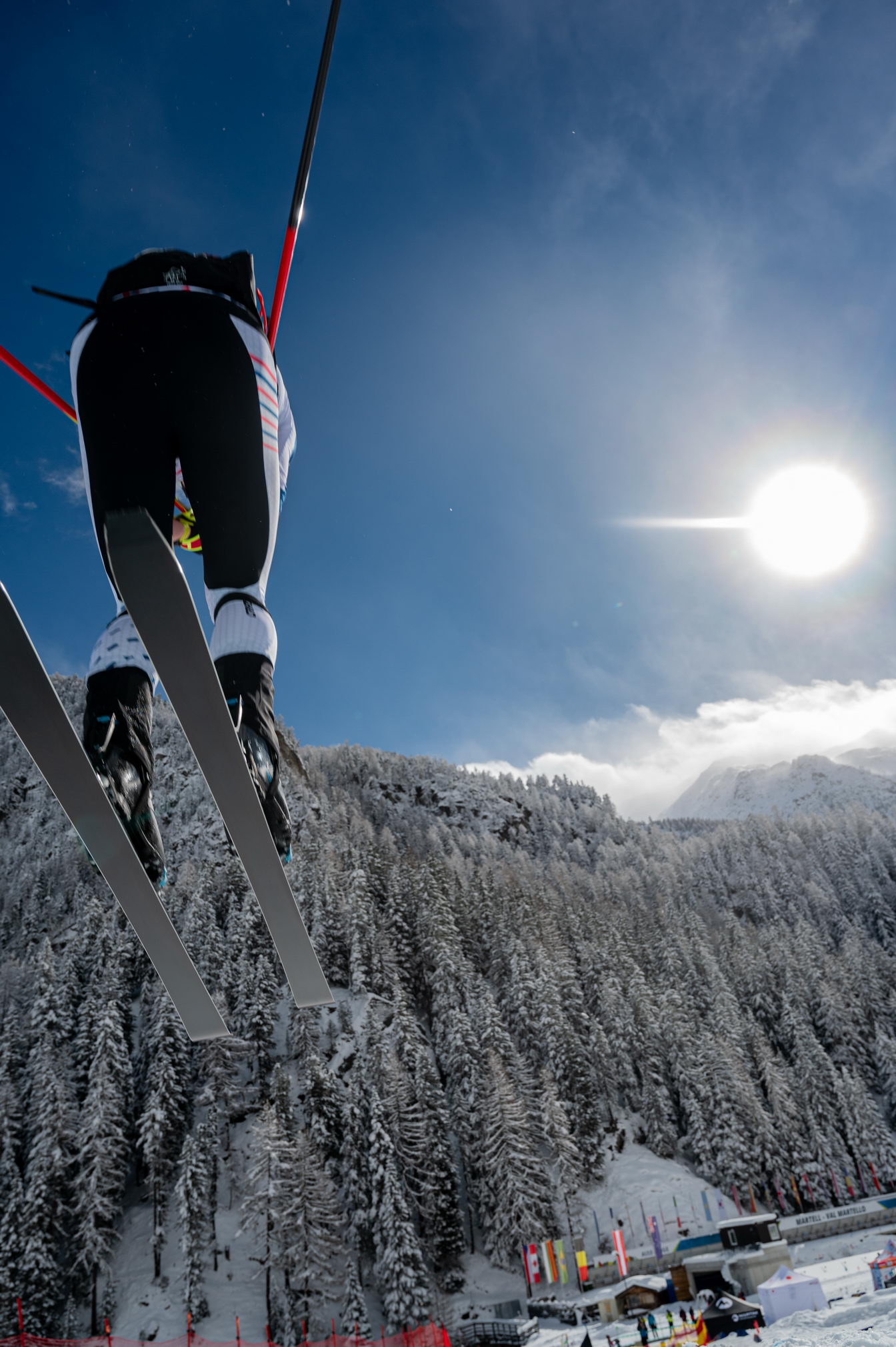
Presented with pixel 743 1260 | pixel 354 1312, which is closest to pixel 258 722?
pixel 743 1260

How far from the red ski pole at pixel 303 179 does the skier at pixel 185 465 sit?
0.08 metres

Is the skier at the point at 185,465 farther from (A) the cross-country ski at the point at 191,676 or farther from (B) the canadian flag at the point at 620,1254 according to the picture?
(B) the canadian flag at the point at 620,1254

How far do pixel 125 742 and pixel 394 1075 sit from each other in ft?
110

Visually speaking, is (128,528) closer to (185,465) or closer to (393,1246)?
(185,465)

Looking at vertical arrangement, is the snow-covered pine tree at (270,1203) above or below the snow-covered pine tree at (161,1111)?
below

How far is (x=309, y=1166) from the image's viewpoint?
27984mm

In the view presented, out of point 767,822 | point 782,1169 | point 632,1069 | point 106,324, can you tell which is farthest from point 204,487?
point 767,822

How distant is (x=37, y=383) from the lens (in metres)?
2.71

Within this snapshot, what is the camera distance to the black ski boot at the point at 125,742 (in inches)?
96.7

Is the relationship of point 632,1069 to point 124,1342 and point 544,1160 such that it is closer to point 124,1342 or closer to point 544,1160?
point 544,1160

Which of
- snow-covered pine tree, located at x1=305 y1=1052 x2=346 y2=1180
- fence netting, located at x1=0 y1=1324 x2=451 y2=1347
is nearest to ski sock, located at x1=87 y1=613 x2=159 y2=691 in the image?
fence netting, located at x1=0 y1=1324 x2=451 y2=1347

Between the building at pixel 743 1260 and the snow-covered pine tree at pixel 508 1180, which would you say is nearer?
the building at pixel 743 1260

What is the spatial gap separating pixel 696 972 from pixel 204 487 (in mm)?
55627

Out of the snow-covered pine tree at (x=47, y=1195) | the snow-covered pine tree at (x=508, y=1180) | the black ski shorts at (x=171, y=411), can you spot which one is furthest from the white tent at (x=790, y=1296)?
the snow-covered pine tree at (x=47, y=1195)
